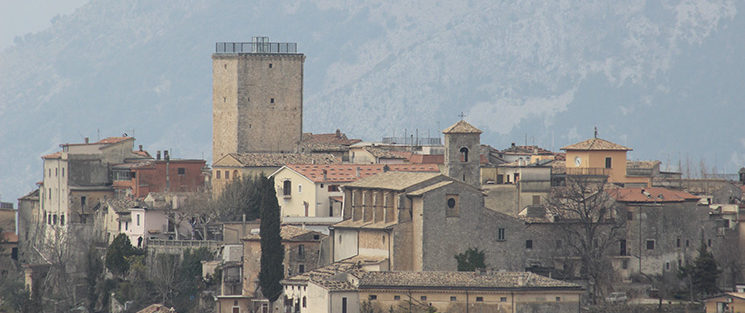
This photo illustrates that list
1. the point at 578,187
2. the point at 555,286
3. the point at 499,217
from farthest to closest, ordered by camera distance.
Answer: the point at 578,187 < the point at 499,217 < the point at 555,286

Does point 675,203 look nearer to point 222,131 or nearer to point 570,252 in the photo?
point 570,252

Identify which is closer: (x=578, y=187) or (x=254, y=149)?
(x=578, y=187)

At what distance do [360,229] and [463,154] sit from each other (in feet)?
22.3

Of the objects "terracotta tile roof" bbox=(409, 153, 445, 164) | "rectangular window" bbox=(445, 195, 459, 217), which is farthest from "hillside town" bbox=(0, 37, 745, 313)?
"terracotta tile roof" bbox=(409, 153, 445, 164)

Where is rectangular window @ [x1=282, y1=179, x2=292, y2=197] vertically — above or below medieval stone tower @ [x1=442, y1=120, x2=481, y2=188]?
below

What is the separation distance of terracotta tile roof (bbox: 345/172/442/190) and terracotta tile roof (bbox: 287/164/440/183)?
3.21 m

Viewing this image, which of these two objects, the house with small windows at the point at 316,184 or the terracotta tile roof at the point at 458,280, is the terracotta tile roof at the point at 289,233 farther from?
the terracotta tile roof at the point at 458,280

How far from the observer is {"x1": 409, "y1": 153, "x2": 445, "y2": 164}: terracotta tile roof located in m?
93.7

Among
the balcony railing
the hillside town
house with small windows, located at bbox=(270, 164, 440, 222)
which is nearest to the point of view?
the hillside town

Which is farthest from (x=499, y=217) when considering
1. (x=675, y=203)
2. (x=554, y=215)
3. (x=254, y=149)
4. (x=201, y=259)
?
(x=254, y=149)

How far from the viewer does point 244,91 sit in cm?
10062

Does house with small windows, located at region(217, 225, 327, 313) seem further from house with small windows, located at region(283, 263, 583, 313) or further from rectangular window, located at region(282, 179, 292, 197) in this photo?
rectangular window, located at region(282, 179, 292, 197)

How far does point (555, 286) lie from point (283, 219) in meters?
17.9

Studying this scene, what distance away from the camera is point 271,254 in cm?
7744
